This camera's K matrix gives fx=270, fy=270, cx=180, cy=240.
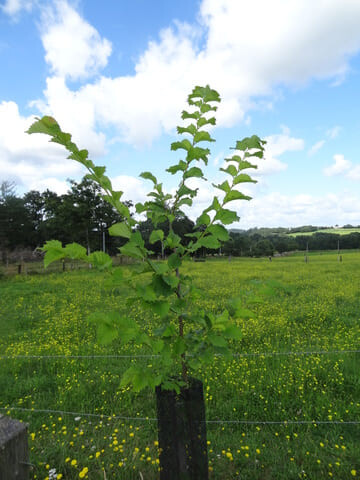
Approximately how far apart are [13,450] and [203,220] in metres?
2.14

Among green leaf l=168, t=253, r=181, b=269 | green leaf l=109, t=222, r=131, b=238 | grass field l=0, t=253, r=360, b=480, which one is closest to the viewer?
green leaf l=109, t=222, r=131, b=238

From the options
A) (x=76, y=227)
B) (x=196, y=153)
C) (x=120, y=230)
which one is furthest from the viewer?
(x=76, y=227)

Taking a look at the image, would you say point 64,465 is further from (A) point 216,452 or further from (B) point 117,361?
(B) point 117,361

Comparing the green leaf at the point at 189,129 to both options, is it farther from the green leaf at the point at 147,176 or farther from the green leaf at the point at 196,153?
the green leaf at the point at 147,176

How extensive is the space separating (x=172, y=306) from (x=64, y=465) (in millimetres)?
3028

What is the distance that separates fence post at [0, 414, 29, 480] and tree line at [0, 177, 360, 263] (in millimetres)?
6557

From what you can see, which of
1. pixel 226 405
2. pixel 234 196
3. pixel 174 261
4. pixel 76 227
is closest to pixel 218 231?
pixel 234 196

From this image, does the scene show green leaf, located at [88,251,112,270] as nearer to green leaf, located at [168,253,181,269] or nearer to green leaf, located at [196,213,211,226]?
green leaf, located at [168,253,181,269]

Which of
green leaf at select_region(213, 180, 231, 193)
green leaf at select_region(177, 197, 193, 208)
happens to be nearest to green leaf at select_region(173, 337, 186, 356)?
green leaf at select_region(177, 197, 193, 208)

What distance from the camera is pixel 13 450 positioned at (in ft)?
6.36

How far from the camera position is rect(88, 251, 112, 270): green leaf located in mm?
1498

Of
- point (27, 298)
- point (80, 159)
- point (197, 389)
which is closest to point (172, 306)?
point (197, 389)

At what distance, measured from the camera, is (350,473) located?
9.93 ft

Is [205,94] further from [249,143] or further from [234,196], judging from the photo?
[234,196]
